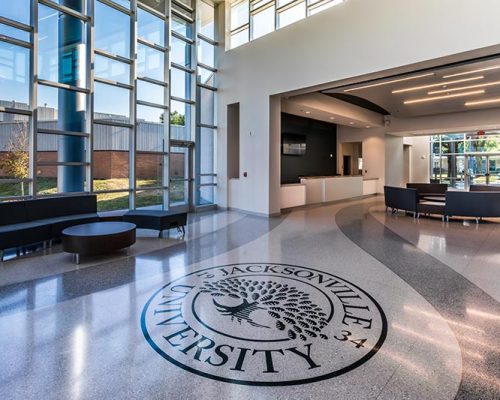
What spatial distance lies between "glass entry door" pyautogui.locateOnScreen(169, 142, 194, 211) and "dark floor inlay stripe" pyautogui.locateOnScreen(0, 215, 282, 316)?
3.32 m

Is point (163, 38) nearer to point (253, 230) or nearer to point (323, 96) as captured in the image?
point (323, 96)

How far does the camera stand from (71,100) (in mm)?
7051

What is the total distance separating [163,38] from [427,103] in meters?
8.97

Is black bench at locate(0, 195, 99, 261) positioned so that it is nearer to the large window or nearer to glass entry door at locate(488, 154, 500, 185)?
the large window

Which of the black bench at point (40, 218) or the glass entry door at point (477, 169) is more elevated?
the glass entry door at point (477, 169)

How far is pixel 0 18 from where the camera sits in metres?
5.76

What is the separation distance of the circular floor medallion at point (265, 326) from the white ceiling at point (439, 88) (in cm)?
635

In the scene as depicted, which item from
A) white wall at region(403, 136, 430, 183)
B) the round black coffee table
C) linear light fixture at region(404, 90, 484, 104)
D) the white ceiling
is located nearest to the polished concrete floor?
the round black coffee table

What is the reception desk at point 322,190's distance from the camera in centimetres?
1044

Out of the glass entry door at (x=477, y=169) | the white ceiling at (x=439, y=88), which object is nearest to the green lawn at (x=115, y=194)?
the white ceiling at (x=439, y=88)

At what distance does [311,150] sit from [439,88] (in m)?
5.49

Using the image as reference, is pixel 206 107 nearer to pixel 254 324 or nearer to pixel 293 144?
pixel 293 144

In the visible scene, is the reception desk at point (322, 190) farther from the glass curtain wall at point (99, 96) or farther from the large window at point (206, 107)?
the glass curtain wall at point (99, 96)

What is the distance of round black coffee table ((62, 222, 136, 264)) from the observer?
15.5ft
